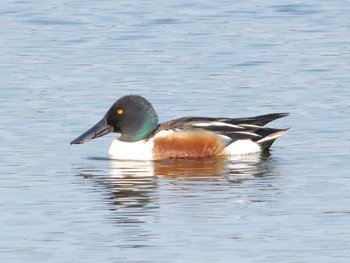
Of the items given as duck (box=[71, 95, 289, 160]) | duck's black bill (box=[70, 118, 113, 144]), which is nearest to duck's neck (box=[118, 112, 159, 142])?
duck (box=[71, 95, 289, 160])

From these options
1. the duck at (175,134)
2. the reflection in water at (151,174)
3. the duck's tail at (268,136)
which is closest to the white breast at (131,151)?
the duck at (175,134)

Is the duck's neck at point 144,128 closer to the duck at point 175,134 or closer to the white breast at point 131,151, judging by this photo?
the duck at point 175,134

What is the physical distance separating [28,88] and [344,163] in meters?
4.95

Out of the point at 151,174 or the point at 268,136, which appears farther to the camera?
the point at 268,136

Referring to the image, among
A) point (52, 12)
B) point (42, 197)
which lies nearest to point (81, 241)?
point (42, 197)

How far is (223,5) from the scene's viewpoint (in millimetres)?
22984

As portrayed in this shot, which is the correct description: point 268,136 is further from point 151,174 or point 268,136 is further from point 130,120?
point 151,174

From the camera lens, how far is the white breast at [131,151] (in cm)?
1378

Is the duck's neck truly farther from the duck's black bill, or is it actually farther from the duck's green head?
the duck's black bill

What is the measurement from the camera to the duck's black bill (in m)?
13.8

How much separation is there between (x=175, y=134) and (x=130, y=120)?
0.49 metres

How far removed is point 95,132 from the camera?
14.0m

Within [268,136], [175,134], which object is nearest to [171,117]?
[175,134]

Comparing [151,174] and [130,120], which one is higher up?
[130,120]
